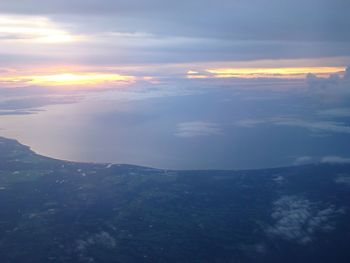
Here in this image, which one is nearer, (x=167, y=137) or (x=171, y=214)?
(x=171, y=214)

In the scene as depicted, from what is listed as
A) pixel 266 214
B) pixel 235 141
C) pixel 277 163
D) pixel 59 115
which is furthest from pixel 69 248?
pixel 59 115

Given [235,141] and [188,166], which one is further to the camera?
[235,141]

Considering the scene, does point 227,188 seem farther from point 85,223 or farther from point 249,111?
point 249,111

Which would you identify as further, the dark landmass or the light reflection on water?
the light reflection on water

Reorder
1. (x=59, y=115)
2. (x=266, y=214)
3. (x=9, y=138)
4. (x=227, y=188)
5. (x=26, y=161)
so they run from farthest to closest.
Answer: (x=59, y=115), (x=9, y=138), (x=26, y=161), (x=227, y=188), (x=266, y=214)

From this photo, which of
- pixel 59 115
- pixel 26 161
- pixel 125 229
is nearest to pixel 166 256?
pixel 125 229

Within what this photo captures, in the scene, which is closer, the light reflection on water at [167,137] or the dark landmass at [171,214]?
the dark landmass at [171,214]

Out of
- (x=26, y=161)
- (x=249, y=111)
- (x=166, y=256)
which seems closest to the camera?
(x=166, y=256)
